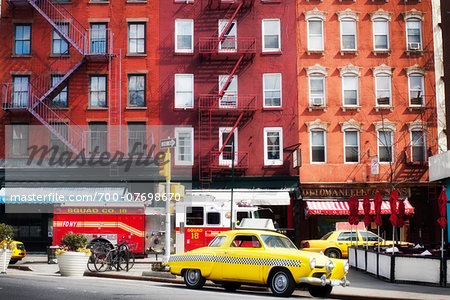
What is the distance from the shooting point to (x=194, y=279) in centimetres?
1577

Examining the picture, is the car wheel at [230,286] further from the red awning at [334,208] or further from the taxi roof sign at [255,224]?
the red awning at [334,208]

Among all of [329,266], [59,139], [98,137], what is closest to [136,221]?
[98,137]

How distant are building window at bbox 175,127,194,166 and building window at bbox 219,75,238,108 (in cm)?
250

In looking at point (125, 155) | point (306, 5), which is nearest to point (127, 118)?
point (125, 155)

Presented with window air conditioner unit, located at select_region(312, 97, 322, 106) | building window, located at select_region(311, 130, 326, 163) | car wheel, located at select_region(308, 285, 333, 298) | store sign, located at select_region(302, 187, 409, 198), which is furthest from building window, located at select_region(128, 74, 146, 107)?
car wheel, located at select_region(308, 285, 333, 298)

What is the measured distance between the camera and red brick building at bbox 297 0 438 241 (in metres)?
33.6

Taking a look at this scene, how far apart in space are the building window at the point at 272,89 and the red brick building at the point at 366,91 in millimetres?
1245

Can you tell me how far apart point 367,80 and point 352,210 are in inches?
553

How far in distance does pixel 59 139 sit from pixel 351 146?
17155 mm

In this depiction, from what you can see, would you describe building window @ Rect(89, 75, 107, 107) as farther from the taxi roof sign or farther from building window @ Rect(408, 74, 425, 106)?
building window @ Rect(408, 74, 425, 106)

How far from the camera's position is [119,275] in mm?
19266

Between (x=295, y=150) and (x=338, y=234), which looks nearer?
(x=338, y=234)

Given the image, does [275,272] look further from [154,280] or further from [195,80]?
[195,80]

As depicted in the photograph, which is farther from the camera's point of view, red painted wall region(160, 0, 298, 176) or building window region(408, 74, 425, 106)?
building window region(408, 74, 425, 106)
